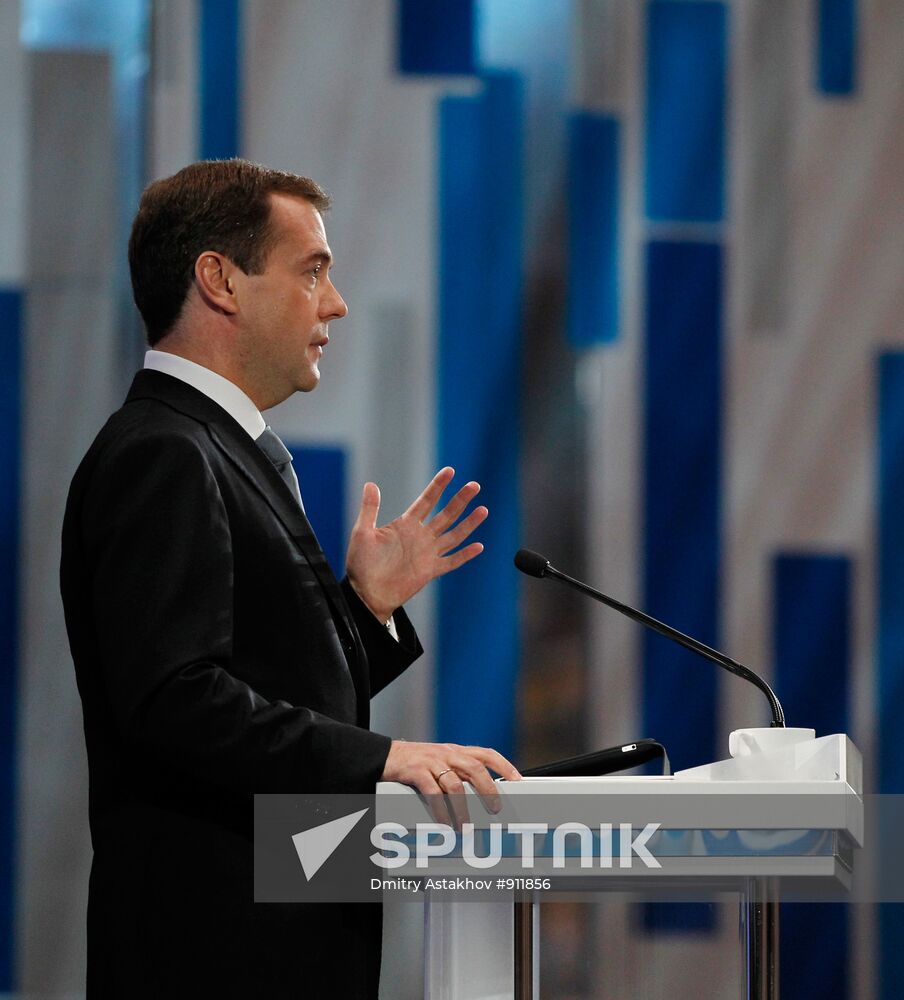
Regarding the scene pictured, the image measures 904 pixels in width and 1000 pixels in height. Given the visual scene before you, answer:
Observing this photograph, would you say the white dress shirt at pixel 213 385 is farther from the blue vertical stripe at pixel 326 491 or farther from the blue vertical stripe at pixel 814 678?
the blue vertical stripe at pixel 814 678

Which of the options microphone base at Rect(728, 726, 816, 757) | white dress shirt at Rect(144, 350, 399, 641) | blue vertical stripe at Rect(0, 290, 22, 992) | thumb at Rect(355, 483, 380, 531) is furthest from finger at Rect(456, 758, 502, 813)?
blue vertical stripe at Rect(0, 290, 22, 992)

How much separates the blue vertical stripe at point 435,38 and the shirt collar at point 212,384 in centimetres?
176

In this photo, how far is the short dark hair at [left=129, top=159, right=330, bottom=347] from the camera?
1.69 metres

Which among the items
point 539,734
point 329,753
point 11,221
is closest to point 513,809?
point 329,753

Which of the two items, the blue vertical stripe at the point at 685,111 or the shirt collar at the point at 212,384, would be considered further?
the blue vertical stripe at the point at 685,111

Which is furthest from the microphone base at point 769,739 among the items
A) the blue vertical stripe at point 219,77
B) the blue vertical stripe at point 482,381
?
the blue vertical stripe at point 219,77

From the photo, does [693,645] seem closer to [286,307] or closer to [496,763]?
[496,763]

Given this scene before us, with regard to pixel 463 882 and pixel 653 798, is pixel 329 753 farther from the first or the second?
pixel 653 798

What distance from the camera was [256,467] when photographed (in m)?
1.58

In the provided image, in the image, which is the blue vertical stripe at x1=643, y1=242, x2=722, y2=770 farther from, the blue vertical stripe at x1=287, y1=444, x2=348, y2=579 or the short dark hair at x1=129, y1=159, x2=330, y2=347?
the short dark hair at x1=129, y1=159, x2=330, y2=347

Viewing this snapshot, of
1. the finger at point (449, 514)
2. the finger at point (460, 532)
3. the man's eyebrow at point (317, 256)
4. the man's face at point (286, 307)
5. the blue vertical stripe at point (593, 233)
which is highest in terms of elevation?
the blue vertical stripe at point (593, 233)

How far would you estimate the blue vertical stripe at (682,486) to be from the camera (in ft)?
10.3

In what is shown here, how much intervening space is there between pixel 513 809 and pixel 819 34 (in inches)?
101

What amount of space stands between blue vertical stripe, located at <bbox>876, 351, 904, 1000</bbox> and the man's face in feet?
5.98
